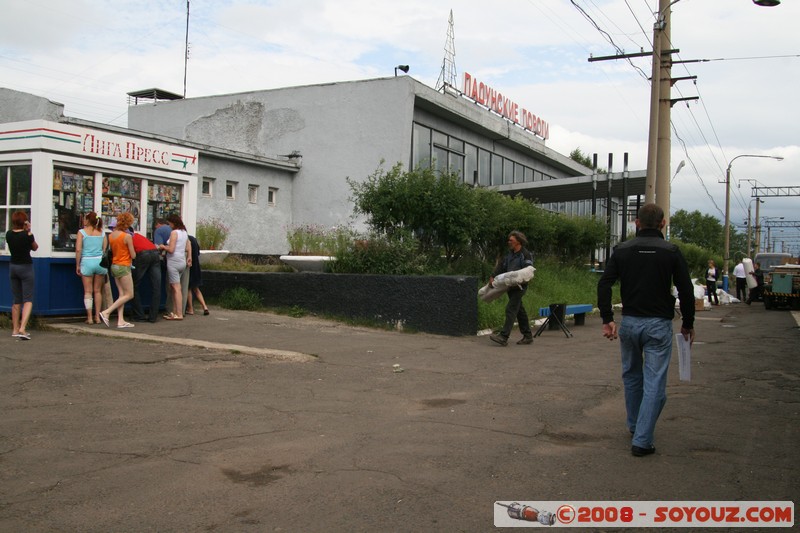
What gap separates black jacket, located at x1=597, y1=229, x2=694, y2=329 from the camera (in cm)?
582

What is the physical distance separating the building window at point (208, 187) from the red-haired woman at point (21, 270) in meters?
12.3

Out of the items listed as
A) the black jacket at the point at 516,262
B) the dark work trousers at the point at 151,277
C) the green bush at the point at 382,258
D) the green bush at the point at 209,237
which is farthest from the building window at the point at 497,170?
the dark work trousers at the point at 151,277

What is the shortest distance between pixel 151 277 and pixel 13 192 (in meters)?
2.50

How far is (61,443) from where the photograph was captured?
5621 mm

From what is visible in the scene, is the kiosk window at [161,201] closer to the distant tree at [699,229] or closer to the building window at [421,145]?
the building window at [421,145]

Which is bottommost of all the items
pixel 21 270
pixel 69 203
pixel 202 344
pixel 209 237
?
pixel 202 344

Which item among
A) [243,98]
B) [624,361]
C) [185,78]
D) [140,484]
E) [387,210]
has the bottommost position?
[140,484]

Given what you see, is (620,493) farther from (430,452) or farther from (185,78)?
(185,78)

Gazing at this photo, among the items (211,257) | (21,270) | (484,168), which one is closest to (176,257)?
(21,270)

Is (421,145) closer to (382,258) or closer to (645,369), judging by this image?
(382,258)

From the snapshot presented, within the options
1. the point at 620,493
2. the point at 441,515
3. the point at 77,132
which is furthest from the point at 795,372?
the point at 77,132

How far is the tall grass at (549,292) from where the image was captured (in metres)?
13.9

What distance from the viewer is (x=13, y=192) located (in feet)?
38.7

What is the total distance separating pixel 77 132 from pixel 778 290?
22097 mm
